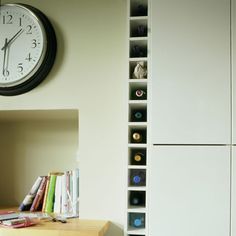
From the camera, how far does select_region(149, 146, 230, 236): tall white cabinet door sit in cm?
120

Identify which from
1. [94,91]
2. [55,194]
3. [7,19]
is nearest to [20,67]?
[7,19]

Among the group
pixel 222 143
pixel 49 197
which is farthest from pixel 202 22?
pixel 49 197

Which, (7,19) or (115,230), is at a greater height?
(7,19)

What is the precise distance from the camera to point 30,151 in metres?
1.93

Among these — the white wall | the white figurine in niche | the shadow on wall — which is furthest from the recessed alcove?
the white figurine in niche

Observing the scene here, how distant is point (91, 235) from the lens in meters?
1.31

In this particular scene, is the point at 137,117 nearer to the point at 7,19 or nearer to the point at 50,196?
the point at 50,196

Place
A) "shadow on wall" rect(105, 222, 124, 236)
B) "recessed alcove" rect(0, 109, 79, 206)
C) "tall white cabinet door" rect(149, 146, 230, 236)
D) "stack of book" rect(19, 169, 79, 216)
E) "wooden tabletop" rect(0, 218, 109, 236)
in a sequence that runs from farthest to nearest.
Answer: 1. "recessed alcove" rect(0, 109, 79, 206)
2. "stack of book" rect(19, 169, 79, 216)
3. "shadow on wall" rect(105, 222, 124, 236)
4. "wooden tabletop" rect(0, 218, 109, 236)
5. "tall white cabinet door" rect(149, 146, 230, 236)

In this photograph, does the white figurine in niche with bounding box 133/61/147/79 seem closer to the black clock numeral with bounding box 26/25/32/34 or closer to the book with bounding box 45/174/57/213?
the black clock numeral with bounding box 26/25/32/34

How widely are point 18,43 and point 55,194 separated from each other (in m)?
0.80

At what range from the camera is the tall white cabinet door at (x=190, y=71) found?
1.21 metres

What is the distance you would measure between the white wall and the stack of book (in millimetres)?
156

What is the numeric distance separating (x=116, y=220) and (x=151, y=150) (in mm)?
455

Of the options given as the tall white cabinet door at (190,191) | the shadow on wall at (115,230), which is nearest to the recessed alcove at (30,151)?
the shadow on wall at (115,230)
